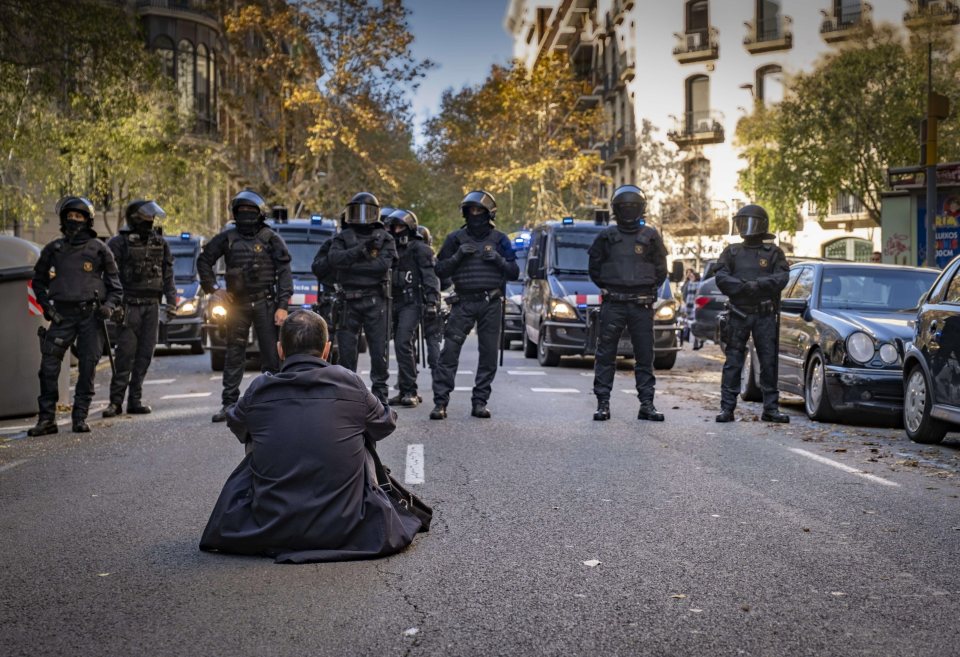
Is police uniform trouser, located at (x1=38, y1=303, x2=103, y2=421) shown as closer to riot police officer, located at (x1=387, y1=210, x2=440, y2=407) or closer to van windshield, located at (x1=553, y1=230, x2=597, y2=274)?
riot police officer, located at (x1=387, y1=210, x2=440, y2=407)

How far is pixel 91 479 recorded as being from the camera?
870 centimetres

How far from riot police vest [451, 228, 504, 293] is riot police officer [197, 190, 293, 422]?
165 centimetres

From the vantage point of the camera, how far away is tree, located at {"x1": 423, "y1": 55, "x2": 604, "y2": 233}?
47500mm

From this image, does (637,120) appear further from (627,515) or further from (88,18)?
(627,515)

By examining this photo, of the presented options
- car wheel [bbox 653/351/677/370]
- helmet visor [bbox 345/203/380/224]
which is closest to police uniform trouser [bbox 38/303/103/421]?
helmet visor [bbox 345/203/380/224]

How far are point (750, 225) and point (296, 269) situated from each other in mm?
8593

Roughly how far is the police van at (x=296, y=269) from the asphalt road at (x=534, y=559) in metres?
7.63

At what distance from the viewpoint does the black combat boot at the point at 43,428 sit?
11.4 m

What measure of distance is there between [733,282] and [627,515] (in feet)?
19.3

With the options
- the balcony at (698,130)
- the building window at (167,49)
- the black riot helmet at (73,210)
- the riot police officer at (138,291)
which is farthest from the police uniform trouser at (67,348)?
the balcony at (698,130)

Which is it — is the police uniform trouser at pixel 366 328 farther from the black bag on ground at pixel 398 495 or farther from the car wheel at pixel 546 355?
the car wheel at pixel 546 355

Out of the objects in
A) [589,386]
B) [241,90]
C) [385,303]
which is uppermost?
[241,90]

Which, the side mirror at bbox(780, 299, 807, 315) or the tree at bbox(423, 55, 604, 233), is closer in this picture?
the side mirror at bbox(780, 299, 807, 315)

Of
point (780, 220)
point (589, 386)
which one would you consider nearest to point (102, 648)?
point (589, 386)
